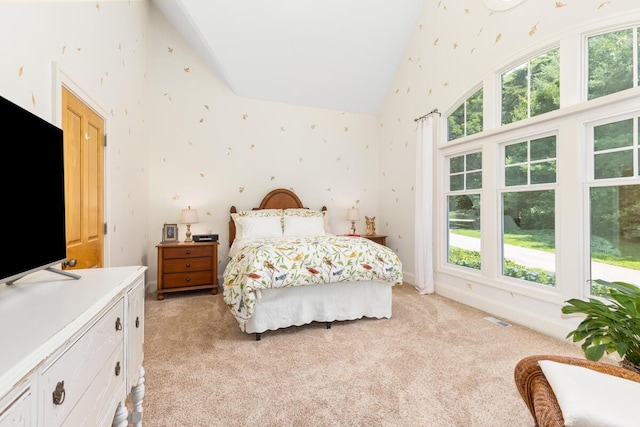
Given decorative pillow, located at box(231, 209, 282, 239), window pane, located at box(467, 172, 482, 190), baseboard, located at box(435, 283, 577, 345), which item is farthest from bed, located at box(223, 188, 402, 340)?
window pane, located at box(467, 172, 482, 190)

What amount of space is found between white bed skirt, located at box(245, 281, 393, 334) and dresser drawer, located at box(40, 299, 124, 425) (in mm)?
1468

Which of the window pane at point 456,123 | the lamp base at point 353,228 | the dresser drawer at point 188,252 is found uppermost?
the window pane at point 456,123

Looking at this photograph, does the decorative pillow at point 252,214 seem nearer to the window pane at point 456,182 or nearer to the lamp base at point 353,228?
the lamp base at point 353,228

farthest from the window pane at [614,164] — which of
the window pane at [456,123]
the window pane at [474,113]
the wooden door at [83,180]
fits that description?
the wooden door at [83,180]

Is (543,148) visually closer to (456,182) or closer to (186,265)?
(456,182)

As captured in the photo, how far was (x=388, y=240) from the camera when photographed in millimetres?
4891

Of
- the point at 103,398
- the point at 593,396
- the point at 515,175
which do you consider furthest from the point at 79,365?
the point at 515,175

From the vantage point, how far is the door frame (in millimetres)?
1803

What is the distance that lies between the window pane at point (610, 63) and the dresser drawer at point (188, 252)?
4120 mm

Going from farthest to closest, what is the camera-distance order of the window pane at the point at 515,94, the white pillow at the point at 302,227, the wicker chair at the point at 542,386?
the white pillow at the point at 302,227 < the window pane at the point at 515,94 < the wicker chair at the point at 542,386

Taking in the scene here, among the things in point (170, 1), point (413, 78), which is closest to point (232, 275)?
point (170, 1)

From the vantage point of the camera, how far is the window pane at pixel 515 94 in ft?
9.49

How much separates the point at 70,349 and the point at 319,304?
84.9 inches

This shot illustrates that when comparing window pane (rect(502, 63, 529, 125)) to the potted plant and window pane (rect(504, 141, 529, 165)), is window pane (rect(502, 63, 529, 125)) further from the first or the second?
the potted plant
